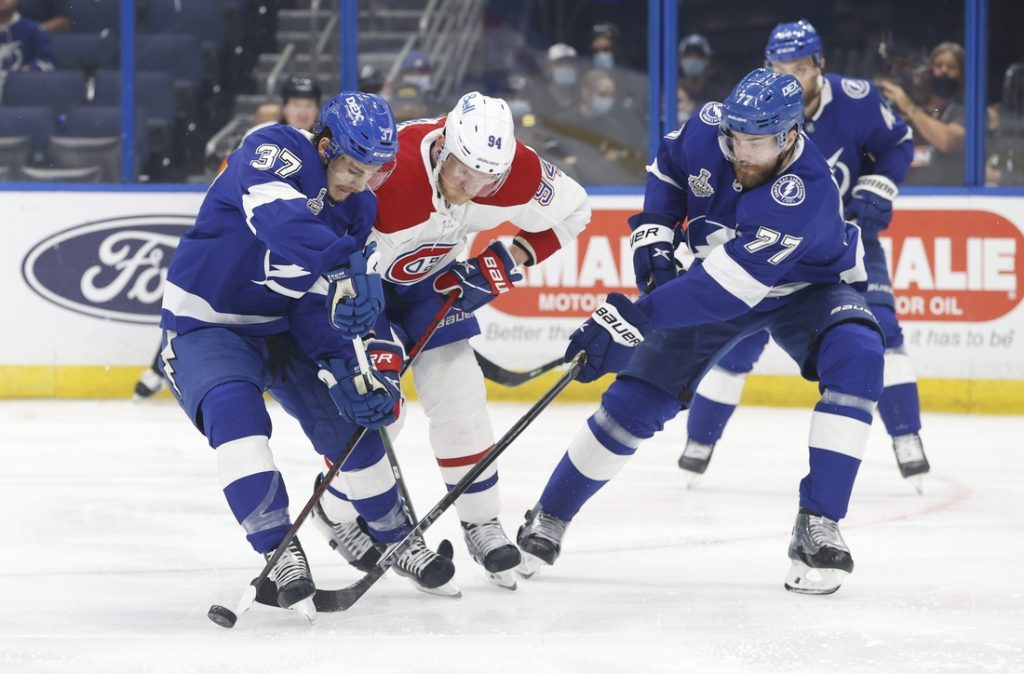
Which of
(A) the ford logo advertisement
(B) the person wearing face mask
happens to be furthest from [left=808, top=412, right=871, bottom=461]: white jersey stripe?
(A) the ford logo advertisement

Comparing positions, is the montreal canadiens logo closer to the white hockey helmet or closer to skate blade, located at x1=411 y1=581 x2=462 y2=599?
the white hockey helmet

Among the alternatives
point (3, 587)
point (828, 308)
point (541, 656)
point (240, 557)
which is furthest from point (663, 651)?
point (3, 587)

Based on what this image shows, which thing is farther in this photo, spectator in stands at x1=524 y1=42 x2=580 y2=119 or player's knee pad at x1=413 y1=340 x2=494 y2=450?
spectator in stands at x1=524 y1=42 x2=580 y2=119

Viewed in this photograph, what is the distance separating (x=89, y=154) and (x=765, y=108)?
369cm

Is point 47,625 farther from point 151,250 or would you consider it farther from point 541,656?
point 151,250

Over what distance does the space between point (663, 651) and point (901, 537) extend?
1179 millimetres

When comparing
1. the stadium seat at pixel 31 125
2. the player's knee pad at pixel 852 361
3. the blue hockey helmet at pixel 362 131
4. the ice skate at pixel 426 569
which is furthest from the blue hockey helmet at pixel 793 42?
the stadium seat at pixel 31 125

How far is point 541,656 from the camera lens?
2.44 m

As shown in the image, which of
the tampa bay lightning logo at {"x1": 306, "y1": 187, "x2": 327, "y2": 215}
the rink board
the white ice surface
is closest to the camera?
the white ice surface

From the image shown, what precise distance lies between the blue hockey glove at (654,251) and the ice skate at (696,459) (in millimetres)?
999

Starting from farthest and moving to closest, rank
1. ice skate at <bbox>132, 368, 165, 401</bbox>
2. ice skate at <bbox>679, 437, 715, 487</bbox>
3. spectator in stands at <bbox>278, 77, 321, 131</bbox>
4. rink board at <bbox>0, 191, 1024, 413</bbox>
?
rink board at <bbox>0, 191, 1024, 413</bbox>
ice skate at <bbox>132, 368, 165, 401</bbox>
spectator in stands at <bbox>278, 77, 321, 131</bbox>
ice skate at <bbox>679, 437, 715, 487</bbox>

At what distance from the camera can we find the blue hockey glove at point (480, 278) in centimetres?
298

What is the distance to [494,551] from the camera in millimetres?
2908

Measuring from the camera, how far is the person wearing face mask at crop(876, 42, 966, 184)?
556cm
